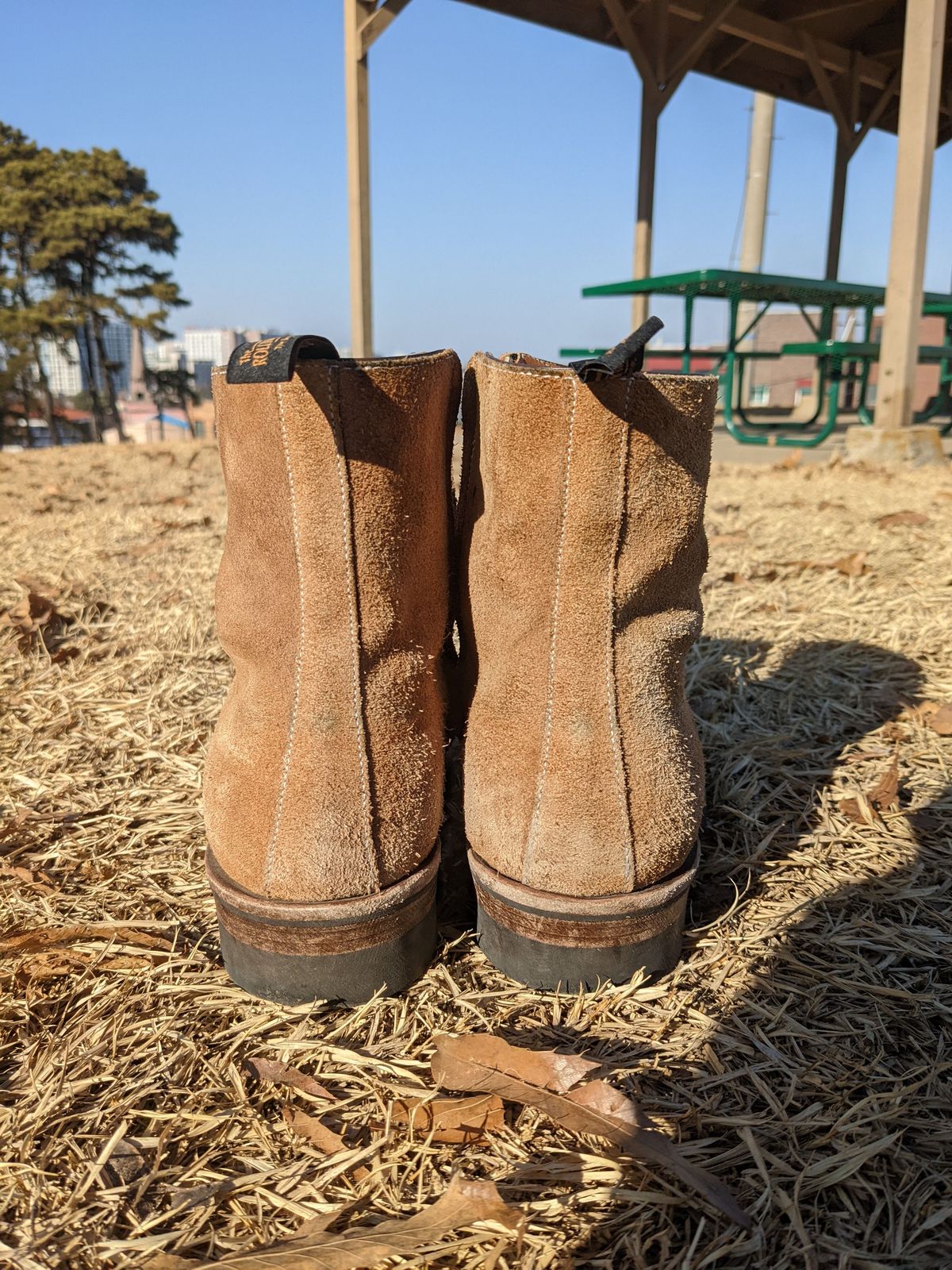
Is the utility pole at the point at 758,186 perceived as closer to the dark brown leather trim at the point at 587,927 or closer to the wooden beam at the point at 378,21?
the wooden beam at the point at 378,21

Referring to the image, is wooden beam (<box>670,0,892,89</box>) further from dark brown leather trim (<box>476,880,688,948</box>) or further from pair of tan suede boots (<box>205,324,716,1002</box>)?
dark brown leather trim (<box>476,880,688,948</box>)

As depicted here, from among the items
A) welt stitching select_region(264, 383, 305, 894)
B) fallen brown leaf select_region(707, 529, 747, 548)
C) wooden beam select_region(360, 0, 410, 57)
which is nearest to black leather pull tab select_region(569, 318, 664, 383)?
welt stitching select_region(264, 383, 305, 894)

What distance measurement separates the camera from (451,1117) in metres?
0.79

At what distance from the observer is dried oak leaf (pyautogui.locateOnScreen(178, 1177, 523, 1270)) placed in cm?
65

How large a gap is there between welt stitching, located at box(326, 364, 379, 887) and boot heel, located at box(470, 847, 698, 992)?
161 millimetres

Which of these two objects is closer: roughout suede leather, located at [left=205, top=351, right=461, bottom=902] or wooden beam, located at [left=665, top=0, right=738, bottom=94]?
roughout suede leather, located at [left=205, top=351, right=461, bottom=902]

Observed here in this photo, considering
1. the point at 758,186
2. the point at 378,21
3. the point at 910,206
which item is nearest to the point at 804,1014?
the point at 910,206

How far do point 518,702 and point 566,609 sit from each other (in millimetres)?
123

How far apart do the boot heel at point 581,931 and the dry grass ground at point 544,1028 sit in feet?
0.09

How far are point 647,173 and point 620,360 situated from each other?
23.7 feet

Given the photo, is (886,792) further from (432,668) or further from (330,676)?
(330,676)

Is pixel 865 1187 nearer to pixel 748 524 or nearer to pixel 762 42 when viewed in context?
pixel 748 524

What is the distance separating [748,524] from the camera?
3152 millimetres

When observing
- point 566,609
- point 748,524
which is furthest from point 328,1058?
point 748,524
